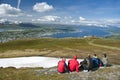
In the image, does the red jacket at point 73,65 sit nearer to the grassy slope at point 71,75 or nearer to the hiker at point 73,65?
the hiker at point 73,65

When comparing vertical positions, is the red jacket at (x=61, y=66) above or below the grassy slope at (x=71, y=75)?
above

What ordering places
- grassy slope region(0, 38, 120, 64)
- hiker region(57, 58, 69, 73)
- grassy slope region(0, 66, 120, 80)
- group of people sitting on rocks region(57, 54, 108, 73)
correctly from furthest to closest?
grassy slope region(0, 38, 120, 64)
group of people sitting on rocks region(57, 54, 108, 73)
hiker region(57, 58, 69, 73)
grassy slope region(0, 66, 120, 80)

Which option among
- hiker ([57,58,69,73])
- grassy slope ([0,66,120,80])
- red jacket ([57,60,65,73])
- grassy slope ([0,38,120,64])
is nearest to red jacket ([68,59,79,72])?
hiker ([57,58,69,73])

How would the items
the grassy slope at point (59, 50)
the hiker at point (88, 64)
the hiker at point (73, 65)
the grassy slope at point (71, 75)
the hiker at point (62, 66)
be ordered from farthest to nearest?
the grassy slope at point (59, 50), the hiker at point (88, 64), the hiker at point (73, 65), the hiker at point (62, 66), the grassy slope at point (71, 75)

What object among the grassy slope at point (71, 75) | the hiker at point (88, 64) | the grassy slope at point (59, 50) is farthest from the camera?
the grassy slope at point (59, 50)

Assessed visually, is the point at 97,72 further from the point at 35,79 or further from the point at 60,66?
the point at 35,79

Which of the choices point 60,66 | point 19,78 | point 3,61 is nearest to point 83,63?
point 60,66

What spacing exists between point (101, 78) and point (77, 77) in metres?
3.00

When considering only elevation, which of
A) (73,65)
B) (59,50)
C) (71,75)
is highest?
(73,65)

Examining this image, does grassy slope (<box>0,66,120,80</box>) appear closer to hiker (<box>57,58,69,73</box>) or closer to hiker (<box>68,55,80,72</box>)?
hiker (<box>57,58,69,73</box>)

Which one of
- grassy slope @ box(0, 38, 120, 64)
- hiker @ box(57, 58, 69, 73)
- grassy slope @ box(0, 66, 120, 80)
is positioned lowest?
grassy slope @ box(0, 38, 120, 64)

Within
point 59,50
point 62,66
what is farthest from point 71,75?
point 59,50

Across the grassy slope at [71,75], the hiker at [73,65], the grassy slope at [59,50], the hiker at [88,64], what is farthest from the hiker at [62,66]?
the grassy slope at [59,50]

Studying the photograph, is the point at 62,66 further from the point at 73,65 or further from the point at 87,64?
the point at 87,64
